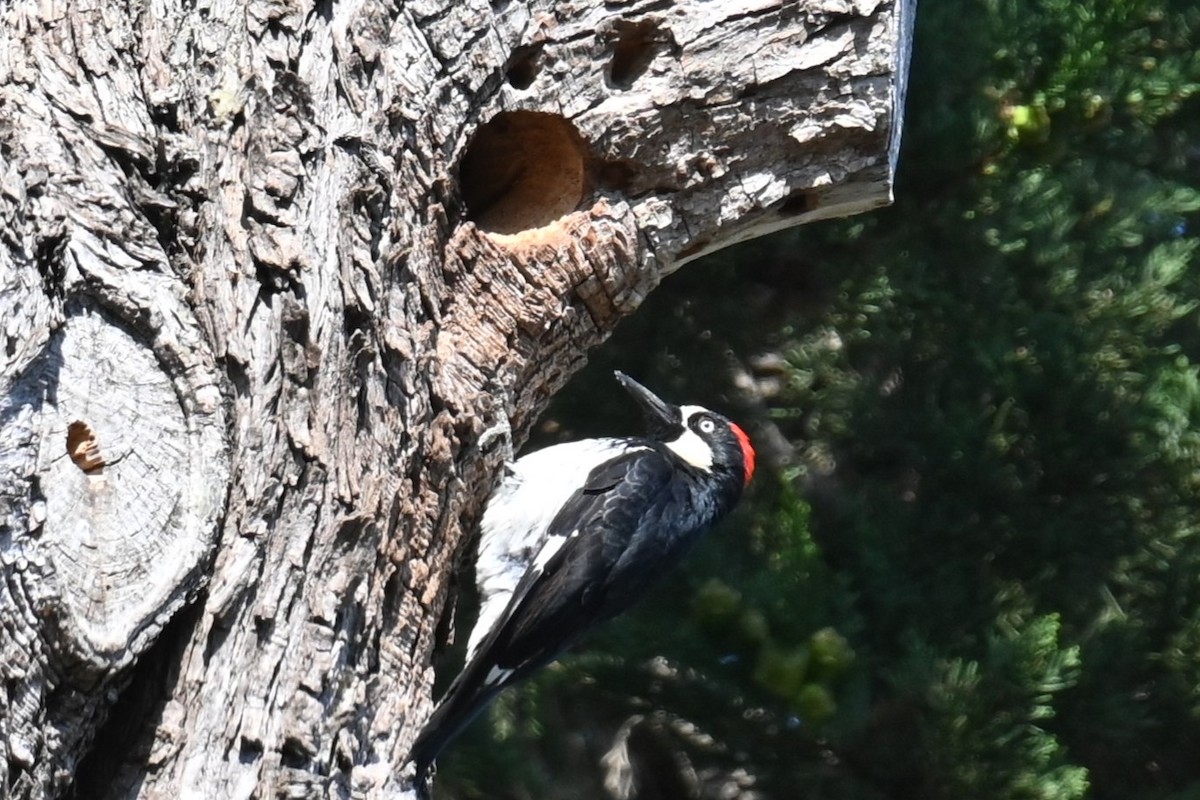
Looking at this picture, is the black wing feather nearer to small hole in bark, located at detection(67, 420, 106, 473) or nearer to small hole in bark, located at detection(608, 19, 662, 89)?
small hole in bark, located at detection(608, 19, 662, 89)

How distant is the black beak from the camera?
14.3 feet

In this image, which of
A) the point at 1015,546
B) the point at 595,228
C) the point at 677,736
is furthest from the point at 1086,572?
→ the point at 595,228

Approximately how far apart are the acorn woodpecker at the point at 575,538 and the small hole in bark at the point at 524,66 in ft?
3.05

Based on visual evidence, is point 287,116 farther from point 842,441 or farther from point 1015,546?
point 1015,546

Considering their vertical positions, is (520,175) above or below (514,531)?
above

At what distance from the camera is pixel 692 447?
14.1 feet

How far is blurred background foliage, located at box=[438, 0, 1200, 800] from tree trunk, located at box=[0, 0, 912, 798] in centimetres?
106

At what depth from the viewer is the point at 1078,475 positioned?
481 centimetres

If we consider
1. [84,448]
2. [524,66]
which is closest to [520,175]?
[524,66]

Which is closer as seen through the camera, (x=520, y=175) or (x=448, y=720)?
(x=448, y=720)

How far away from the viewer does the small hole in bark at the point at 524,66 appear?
10.9 feet

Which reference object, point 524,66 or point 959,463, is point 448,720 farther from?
point 959,463

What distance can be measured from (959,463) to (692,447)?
965 mm

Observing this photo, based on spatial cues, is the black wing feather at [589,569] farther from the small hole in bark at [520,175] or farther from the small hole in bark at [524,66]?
the small hole in bark at [524,66]
